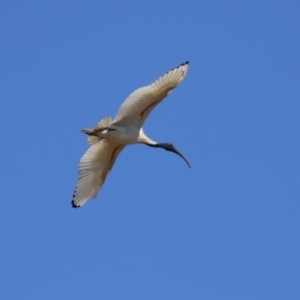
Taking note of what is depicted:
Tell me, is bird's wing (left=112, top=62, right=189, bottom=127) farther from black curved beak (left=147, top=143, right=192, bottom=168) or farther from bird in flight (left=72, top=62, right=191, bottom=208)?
black curved beak (left=147, top=143, right=192, bottom=168)

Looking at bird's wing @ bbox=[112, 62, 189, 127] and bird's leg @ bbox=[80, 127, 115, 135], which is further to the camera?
bird's leg @ bbox=[80, 127, 115, 135]

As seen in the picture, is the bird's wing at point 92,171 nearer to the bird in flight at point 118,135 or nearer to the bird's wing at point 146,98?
the bird in flight at point 118,135

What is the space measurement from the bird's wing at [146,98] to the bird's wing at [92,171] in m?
1.02

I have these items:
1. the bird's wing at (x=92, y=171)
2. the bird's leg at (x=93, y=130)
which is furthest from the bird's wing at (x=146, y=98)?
the bird's wing at (x=92, y=171)

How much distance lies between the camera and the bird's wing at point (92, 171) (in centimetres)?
2095

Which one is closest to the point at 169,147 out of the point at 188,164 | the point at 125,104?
the point at 188,164

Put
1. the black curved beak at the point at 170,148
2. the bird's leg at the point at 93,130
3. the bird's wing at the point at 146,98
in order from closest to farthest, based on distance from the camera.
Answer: the bird's wing at the point at 146,98 < the bird's leg at the point at 93,130 < the black curved beak at the point at 170,148

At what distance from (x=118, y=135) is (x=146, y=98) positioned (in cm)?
111

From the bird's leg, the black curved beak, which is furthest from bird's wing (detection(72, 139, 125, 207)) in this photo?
the black curved beak

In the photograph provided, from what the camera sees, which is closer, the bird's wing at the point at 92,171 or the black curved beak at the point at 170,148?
the bird's wing at the point at 92,171

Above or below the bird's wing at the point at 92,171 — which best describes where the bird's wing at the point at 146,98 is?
above

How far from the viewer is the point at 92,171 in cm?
2103

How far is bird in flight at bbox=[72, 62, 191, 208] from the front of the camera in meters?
19.2

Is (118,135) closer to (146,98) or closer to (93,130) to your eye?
(93,130)
